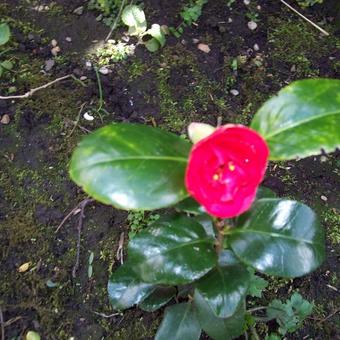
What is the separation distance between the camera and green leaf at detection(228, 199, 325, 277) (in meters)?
1.18

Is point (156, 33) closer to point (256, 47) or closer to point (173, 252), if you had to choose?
point (256, 47)

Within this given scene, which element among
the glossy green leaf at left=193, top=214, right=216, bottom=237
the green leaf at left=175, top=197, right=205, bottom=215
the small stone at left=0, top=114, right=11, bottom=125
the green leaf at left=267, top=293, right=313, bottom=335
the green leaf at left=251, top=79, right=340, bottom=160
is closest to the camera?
the green leaf at left=251, top=79, right=340, bottom=160

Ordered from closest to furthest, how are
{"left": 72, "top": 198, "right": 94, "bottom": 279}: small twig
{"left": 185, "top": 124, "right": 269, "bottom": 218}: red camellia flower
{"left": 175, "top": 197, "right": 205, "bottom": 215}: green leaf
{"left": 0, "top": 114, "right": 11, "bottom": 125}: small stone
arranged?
{"left": 185, "top": 124, "right": 269, "bottom": 218}: red camellia flower < {"left": 175, "top": 197, "right": 205, "bottom": 215}: green leaf < {"left": 72, "top": 198, "right": 94, "bottom": 279}: small twig < {"left": 0, "top": 114, "right": 11, "bottom": 125}: small stone

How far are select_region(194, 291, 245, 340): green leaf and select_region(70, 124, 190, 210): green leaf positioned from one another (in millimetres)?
502

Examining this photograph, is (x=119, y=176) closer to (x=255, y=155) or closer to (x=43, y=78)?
(x=255, y=155)

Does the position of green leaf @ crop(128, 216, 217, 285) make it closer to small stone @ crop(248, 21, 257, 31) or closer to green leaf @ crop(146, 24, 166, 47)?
green leaf @ crop(146, 24, 166, 47)

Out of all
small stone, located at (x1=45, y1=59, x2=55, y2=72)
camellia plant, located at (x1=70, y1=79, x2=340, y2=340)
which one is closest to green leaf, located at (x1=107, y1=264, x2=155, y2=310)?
camellia plant, located at (x1=70, y1=79, x2=340, y2=340)

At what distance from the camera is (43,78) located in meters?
2.03

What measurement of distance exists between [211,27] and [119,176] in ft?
4.48

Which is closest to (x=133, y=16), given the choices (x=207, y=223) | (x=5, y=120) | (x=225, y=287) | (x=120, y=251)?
(x=5, y=120)

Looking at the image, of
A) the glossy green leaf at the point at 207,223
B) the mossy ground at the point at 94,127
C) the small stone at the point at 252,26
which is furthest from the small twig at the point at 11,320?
the small stone at the point at 252,26

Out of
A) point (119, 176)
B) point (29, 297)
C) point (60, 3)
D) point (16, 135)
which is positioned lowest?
point (29, 297)

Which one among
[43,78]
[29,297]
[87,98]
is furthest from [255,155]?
[43,78]

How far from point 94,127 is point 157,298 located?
0.71 metres
